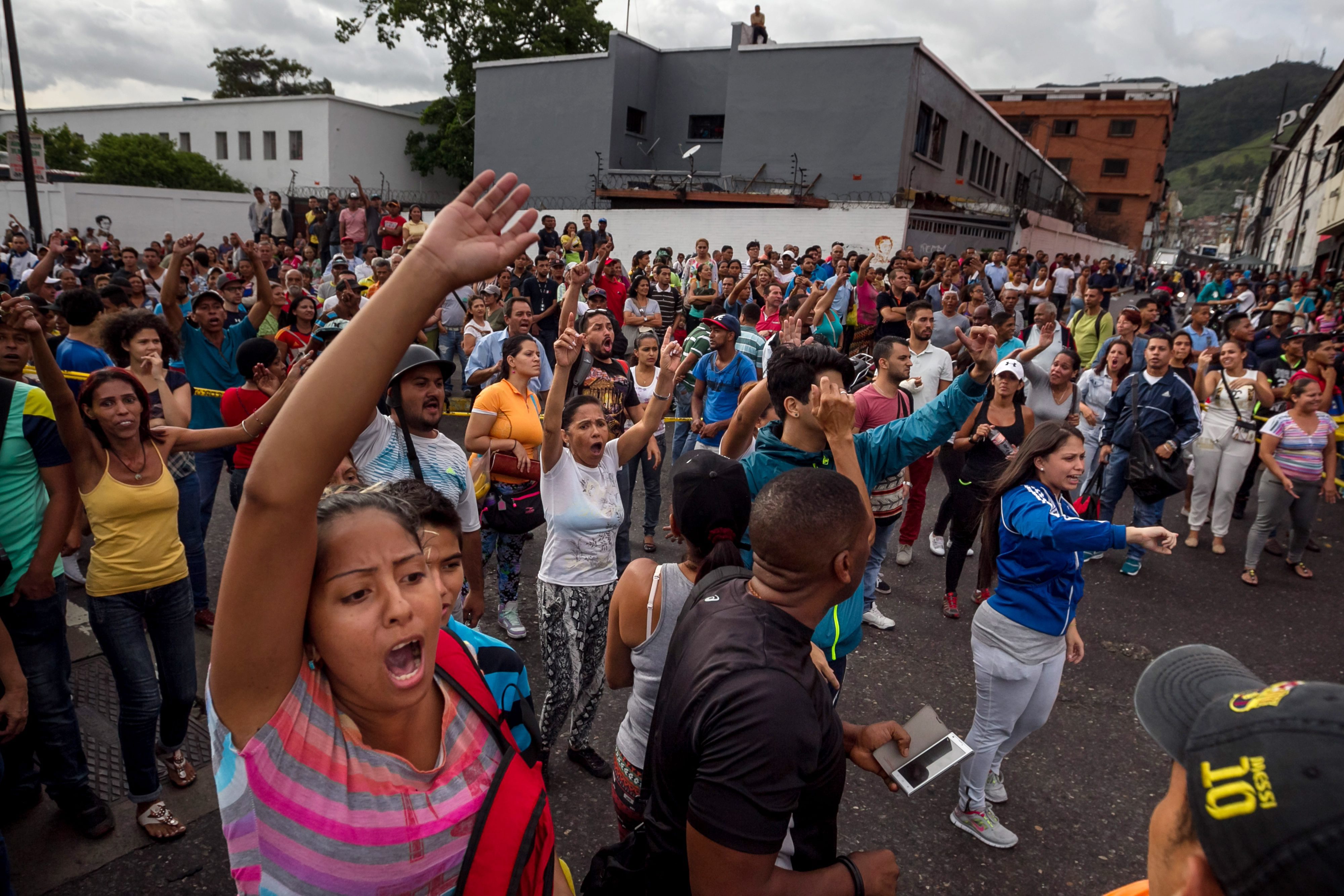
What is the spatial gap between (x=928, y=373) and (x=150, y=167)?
42.5 metres

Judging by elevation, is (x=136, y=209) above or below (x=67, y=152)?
below

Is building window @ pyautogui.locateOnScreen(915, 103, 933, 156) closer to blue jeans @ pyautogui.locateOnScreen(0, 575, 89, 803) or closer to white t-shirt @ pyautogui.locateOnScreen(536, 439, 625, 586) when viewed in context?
white t-shirt @ pyautogui.locateOnScreen(536, 439, 625, 586)

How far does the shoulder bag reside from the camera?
20.4 ft

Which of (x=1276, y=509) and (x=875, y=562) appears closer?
(x=875, y=562)

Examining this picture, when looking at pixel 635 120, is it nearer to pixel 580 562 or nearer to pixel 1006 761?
pixel 580 562

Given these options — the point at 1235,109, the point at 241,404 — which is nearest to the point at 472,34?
the point at 241,404

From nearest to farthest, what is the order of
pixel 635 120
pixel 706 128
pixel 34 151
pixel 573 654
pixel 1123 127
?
1. pixel 573 654
2. pixel 34 151
3. pixel 635 120
4. pixel 706 128
5. pixel 1123 127

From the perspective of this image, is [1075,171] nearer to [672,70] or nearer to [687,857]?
[672,70]

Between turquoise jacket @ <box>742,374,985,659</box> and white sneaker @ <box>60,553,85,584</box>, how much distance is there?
16.5 ft

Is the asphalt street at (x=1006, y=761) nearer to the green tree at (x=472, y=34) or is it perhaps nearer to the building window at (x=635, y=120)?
the building window at (x=635, y=120)

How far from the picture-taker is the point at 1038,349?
17.9 feet

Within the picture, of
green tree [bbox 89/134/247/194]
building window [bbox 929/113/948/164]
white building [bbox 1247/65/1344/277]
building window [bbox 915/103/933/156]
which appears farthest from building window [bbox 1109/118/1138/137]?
green tree [bbox 89/134/247/194]

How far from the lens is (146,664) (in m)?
3.08

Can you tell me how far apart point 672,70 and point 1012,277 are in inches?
747
